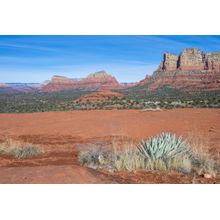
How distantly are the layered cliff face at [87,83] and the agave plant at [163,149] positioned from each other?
89.7m

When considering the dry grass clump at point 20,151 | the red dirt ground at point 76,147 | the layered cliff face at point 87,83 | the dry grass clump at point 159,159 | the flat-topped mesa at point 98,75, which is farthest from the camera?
the flat-topped mesa at point 98,75

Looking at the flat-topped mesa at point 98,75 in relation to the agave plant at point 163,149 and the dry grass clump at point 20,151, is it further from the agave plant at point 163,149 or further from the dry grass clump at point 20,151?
the agave plant at point 163,149

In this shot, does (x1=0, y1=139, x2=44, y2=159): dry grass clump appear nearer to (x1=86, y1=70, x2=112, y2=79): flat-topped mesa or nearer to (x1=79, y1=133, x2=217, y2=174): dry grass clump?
(x1=79, y1=133, x2=217, y2=174): dry grass clump

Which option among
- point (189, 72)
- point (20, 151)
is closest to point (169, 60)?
point (189, 72)

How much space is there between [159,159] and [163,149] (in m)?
0.33

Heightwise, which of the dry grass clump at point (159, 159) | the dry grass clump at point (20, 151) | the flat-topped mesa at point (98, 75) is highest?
the flat-topped mesa at point (98, 75)

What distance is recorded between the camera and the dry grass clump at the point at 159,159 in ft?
21.8

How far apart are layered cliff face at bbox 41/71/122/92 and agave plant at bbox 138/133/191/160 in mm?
89742

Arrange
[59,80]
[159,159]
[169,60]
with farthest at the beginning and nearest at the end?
[59,80] → [169,60] → [159,159]

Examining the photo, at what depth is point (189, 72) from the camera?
77.7m

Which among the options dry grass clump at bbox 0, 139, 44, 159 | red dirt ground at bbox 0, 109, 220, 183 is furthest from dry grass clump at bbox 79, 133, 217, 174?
dry grass clump at bbox 0, 139, 44, 159

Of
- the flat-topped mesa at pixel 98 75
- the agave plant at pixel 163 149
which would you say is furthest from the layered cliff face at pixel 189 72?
the agave plant at pixel 163 149

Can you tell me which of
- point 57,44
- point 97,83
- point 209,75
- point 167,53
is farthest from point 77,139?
point 97,83

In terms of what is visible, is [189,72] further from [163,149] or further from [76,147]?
[163,149]
